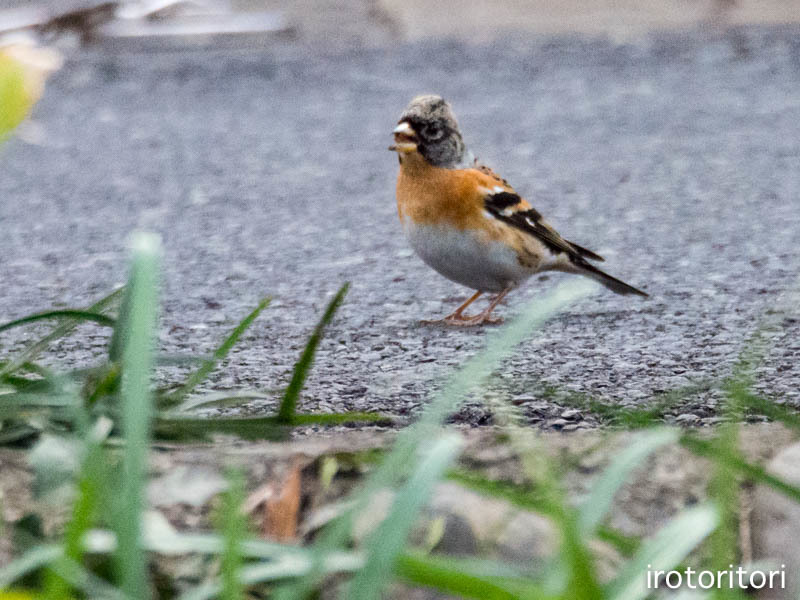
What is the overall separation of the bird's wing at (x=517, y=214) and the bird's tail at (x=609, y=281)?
29mm

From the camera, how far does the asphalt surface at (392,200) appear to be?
2.74 metres

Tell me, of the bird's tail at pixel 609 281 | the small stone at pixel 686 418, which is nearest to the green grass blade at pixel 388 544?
the small stone at pixel 686 418

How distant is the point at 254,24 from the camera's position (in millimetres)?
10664

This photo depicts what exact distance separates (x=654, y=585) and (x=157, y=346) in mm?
1990

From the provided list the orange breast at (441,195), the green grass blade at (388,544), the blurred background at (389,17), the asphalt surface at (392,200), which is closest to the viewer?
the green grass blade at (388,544)

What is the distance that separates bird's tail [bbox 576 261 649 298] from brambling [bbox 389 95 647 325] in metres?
0.03

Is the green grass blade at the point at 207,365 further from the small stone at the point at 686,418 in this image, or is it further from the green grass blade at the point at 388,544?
the small stone at the point at 686,418

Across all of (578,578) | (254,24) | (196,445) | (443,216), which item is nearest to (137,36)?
(254,24)

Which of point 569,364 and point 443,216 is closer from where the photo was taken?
point 569,364

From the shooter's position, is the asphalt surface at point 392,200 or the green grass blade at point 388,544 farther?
the asphalt surface at point 392,200

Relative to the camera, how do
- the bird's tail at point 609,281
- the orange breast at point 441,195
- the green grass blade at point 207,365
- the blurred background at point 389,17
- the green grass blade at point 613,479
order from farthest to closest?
the blurred background at point 389,17, the bird's tail at point 609,281, the orange breast at point 441,195, the green grass blade at point 207,365, the green grass blade at point 613,479

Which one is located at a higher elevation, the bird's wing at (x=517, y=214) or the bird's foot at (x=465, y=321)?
the bird's wing at (x=517, y=214)

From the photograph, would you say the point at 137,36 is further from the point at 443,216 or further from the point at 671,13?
the point at 443,216

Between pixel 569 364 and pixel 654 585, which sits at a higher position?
Answer: pixel 654 585
